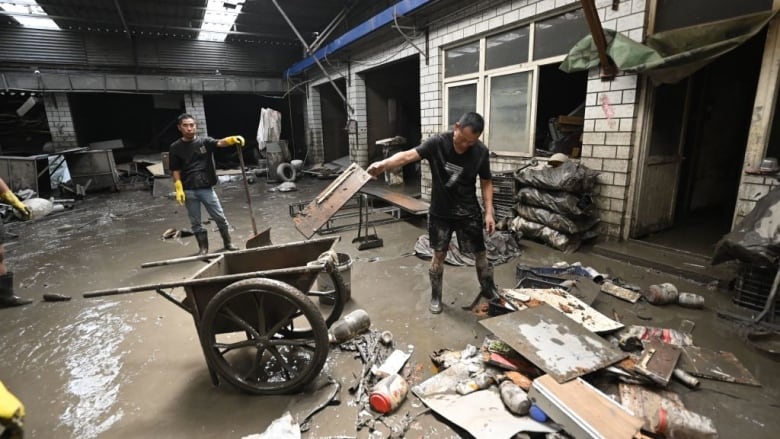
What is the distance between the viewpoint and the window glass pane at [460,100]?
6323 millimetres

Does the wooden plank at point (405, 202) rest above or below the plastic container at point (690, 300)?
above

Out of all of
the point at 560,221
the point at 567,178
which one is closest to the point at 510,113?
the point at 567,178

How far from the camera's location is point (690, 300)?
3240 mm

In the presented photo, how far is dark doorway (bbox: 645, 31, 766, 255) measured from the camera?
4.69m

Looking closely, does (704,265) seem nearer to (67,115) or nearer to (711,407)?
(711,407)

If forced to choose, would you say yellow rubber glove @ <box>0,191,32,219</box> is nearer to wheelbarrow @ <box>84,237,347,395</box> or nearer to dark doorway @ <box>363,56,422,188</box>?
wheelbarrow @ <box>84,237,347,395</box>

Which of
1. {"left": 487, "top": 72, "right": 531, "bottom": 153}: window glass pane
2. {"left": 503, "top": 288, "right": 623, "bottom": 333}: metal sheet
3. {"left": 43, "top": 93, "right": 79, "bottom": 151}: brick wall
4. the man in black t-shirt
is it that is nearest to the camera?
{"left": 503, "top": 288, "right": 623, "bottom": 333}: metal sheet

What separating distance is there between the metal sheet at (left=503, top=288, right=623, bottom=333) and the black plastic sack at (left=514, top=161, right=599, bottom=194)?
5.60 ft

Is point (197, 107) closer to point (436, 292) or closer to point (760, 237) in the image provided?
point (436, 292)

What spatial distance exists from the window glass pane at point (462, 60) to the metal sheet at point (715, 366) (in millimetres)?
5055

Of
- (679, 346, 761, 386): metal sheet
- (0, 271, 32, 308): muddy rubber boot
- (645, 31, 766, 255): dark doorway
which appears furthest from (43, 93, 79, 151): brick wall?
(679, 346, 761, 386): metal sheet

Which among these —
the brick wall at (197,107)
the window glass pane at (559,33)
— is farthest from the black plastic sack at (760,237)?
the brick wall at (197,107)

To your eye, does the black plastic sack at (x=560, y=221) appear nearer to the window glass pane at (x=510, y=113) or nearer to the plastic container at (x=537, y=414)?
the window glass pane at (x=510, y=113)

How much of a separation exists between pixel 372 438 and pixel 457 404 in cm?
55
